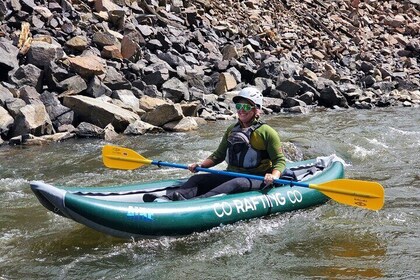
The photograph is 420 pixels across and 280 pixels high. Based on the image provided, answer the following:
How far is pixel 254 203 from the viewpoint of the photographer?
5.13 metres

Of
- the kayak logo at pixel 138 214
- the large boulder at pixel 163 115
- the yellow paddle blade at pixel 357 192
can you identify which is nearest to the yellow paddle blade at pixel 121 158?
the kayak logo at pixel 138 214

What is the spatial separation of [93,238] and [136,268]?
772mm

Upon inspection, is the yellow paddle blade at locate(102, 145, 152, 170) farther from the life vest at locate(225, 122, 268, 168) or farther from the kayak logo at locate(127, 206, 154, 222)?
the kayak logo at locate(127, 206, 154, 222)

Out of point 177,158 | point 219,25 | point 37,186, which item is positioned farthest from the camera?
point 219,25

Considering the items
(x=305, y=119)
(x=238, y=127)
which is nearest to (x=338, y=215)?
(x=238, y=127)

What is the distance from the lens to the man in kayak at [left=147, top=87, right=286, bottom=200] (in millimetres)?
5191

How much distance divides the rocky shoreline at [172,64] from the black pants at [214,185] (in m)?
4.12

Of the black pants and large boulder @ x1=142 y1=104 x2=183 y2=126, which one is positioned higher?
the black pants

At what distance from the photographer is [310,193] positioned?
A: 568 centimetres

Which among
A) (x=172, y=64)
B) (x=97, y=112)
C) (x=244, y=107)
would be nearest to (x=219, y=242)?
(x=244, y=107)

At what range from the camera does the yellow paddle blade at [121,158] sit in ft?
19.9

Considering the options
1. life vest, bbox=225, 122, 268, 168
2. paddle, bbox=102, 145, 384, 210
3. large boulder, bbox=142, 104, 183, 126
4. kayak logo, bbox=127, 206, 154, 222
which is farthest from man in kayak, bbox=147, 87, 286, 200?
large boulder, bbox=142, 104, 183, 126

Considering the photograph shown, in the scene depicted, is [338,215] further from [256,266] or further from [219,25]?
[219,25]

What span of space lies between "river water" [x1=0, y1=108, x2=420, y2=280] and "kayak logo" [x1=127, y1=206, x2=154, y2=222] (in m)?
0.23
